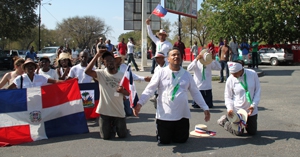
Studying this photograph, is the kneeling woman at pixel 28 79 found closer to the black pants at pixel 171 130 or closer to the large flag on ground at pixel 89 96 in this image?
the large flag on ground at pixel 89 96

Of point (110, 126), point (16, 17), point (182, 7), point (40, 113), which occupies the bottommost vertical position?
point (110, 126)

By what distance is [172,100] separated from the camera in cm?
564

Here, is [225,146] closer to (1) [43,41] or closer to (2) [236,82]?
(2) [236,82]

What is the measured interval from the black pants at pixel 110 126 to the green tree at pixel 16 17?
1384 inches

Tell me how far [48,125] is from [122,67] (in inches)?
94.2

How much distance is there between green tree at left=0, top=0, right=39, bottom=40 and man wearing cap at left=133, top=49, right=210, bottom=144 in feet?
118

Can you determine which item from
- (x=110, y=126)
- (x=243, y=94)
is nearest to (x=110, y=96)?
(x=110, y=126)

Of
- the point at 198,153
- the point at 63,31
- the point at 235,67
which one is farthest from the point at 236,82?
the point at 63,31

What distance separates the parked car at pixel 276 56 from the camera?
30.8 metres

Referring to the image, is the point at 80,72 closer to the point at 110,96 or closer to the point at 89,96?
the point at 89,96

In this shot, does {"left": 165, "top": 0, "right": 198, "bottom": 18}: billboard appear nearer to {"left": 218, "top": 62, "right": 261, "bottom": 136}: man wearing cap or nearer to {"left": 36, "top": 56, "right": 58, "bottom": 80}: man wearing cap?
{"left": 36, "top": 56, "right": 58, "bottom": 80}: man wearing cap

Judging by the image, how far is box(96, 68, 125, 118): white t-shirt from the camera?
6.19 metres

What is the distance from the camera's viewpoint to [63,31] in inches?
3445

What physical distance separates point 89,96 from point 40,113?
1247 mm
